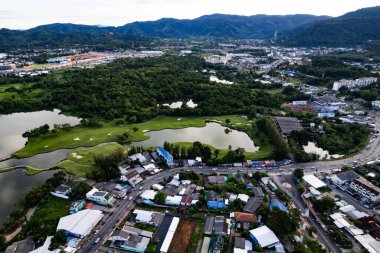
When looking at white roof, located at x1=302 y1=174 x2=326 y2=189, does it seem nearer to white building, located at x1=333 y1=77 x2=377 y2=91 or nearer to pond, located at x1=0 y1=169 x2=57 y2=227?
pond, located at x1=0 y1=169 x2=57 y2=227

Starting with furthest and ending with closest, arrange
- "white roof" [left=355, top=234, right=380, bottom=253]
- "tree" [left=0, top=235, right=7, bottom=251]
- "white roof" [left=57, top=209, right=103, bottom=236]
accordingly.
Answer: "white roof" [left=57, top=209, right=103, bottom=236]
"white roof" [left=355, top=234, right=380, bottom=253]
"tree" [left=0, top=235, right=7, bottom=251]

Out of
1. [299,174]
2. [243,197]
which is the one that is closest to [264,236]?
[243,197]

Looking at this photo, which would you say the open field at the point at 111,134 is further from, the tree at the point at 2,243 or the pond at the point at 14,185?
the tree at the point at 2,243

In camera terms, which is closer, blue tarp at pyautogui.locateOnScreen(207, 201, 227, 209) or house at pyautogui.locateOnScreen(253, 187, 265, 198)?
blue tarp at pyautogui.locateOnScreen(207, 201, 227, 209)

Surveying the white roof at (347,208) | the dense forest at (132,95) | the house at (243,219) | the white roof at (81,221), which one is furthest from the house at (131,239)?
the dense forest at (132,95)

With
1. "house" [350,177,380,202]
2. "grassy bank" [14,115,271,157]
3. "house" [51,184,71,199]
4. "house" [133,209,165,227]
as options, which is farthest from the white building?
"house" [51,184,71,199]
